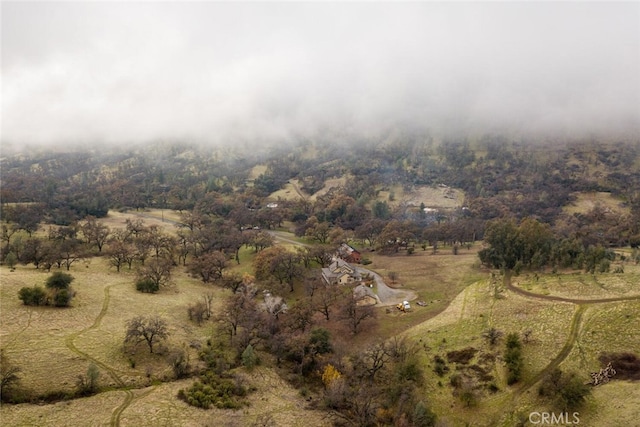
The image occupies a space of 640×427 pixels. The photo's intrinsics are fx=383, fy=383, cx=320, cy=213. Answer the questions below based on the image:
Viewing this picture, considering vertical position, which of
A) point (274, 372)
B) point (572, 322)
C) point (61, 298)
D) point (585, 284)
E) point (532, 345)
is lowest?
point (274, 372)

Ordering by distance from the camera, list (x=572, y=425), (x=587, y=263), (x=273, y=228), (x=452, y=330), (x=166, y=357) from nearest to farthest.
→ (x=572, y=425) → (x=166, y=357) → (x=452, y=330) → (x=587, y=263) → (x=273, y=228)

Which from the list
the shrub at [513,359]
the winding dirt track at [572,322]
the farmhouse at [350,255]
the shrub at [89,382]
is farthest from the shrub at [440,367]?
the farmhouse at [350,255]

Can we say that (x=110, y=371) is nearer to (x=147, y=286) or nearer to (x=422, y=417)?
(x=147, y=286)

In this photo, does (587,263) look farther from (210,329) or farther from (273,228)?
(273,228)

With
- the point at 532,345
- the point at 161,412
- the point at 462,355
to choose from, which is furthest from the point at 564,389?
the point at 161,412

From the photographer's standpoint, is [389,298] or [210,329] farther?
[389,298]

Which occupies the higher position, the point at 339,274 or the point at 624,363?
the point at 624,363

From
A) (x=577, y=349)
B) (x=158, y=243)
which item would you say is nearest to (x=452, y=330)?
(x=577, y=349)
